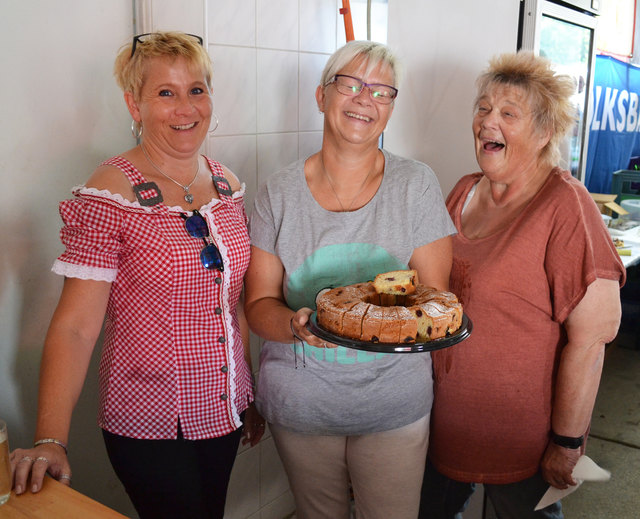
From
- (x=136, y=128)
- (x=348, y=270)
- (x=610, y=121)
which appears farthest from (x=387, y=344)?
(x=610, y=121)

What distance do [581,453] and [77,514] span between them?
129 centimetres

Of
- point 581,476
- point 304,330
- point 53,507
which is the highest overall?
point 304,330

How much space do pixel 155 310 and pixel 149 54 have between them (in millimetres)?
561

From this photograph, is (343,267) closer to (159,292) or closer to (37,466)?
(159,292)

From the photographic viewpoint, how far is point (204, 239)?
52.9 inches

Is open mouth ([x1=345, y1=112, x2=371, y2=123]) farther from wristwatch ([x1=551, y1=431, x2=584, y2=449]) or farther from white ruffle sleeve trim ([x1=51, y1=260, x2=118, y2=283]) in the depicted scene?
wristwatch ([x1=551, y1=431, x2=584, y2=449])

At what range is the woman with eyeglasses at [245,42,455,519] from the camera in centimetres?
143

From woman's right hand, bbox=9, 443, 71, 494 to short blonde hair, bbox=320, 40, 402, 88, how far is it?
1005 mm

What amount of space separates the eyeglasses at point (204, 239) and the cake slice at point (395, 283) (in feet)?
1.17

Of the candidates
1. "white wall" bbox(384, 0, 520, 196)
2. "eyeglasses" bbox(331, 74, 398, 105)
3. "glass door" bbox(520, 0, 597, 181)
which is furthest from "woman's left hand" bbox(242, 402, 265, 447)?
"glass door" bbox(520, 0, 597, 181)

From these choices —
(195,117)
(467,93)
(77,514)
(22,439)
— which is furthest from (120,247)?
(467,93)

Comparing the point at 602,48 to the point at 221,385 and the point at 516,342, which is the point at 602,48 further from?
the point at 221,385

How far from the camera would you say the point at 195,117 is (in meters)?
1.38

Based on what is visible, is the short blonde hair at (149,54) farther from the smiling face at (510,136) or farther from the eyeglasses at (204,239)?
the smiling face at (510,136)
